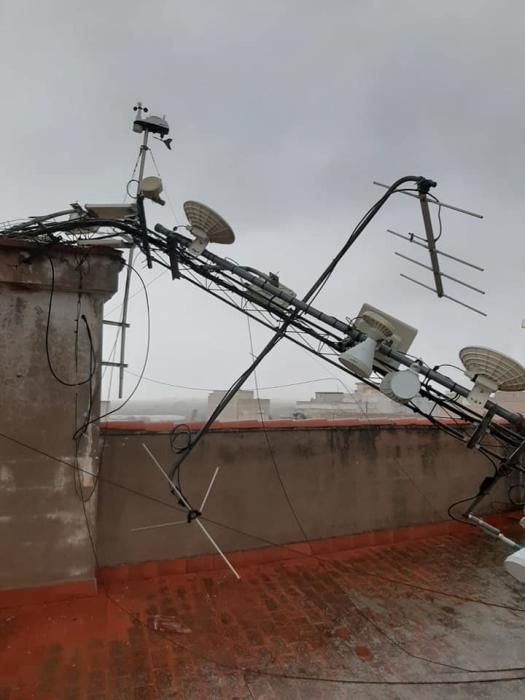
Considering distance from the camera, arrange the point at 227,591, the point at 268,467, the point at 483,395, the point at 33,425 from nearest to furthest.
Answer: the point at 483,395
the point at 33,425
the point at 227,591
the point at 268,467

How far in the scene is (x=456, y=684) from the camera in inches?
134

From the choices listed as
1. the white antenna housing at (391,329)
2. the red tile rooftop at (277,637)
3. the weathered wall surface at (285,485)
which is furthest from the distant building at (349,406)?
the white antenna housing at (391,329)

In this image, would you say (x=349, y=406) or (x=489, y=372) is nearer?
(x=489, y=372)

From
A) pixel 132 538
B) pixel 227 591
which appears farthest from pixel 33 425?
pixel 227 591

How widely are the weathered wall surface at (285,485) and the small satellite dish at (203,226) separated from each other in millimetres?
2205

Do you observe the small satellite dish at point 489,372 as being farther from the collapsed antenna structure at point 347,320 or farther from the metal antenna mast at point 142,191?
the metal antenna mast at point 142,191

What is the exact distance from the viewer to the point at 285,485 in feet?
19.2

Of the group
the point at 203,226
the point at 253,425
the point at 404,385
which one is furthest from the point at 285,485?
the point at 203,226

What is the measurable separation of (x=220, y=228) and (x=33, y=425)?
266cm

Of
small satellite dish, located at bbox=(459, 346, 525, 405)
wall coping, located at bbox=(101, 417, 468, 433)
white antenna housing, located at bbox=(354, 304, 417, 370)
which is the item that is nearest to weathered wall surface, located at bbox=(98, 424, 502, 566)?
wall coping, located at bbox=(101, 417, 468, 433)

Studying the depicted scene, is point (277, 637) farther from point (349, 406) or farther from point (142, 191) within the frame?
point (349, 406)

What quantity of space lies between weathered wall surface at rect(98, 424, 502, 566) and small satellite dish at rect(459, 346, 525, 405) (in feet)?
8.38

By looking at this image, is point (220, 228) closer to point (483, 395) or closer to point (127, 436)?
point (127, 436)

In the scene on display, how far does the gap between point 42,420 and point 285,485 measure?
298 cm
